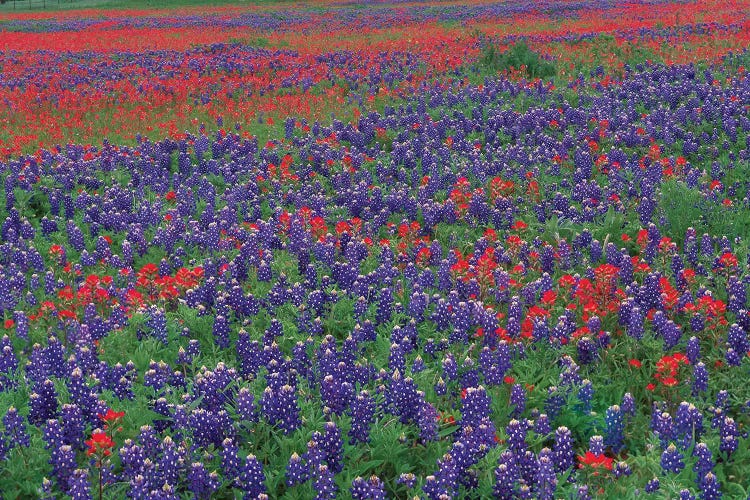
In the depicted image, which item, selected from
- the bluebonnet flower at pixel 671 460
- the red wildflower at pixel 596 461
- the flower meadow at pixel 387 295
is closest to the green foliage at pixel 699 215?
the flower meadow at pixel 387 295

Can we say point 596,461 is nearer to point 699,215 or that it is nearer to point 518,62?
point 699,215

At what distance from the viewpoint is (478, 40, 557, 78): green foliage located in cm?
1725

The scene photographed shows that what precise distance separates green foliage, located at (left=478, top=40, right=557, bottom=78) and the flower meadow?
2148 millimetres

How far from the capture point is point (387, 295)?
6.21m

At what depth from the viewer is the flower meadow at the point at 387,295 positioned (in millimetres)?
4406

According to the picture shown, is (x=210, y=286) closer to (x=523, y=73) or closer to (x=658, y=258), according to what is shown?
(x=658, y=258)

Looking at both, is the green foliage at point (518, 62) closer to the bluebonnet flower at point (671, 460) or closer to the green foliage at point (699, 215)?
the green foliage at point (699, 215)

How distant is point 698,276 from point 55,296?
582 cm

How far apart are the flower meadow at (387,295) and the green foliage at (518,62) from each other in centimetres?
215

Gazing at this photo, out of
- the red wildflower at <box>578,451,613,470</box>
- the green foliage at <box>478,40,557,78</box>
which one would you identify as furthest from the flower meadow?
the green foliage at <box>478,40,557,78</box>

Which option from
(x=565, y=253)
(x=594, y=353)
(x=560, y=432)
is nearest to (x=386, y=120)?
(x=565, y=253)

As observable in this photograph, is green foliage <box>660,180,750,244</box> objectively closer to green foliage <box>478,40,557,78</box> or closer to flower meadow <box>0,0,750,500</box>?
flower meadow <box>0,0,750,500</box>

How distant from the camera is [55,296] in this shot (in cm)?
702

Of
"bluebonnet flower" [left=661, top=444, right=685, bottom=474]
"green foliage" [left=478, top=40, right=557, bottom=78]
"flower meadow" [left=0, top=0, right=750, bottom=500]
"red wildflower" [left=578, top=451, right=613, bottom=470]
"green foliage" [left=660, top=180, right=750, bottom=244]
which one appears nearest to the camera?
"red wildflower" [left=578, top=451, right=613, bottom=470]
